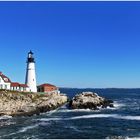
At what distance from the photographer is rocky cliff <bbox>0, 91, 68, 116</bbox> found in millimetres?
60562

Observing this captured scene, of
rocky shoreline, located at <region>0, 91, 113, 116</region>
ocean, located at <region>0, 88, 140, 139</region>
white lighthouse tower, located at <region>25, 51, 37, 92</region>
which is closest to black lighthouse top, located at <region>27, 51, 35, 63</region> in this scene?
white lighthouse tower, located at <region>25, 51, 37, 92</region>

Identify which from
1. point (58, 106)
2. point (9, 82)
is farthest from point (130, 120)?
point (9, 82)

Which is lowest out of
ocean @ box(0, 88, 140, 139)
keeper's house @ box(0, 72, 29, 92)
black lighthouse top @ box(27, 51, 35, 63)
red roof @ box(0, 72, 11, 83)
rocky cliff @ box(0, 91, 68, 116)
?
ocean @ box(0, 88, 140, 139)

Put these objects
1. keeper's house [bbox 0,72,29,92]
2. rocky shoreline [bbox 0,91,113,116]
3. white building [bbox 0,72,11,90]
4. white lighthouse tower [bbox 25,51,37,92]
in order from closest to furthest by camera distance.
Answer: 1. rocky shoreline [bbox 0,91,113,116]
2. white building [bbox 0,72,11,90]
3. keeper's house [bbox 0,72,29,92]
4. white lighthouse tower [bbox 25,51,37,92]

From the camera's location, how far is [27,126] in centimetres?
4662

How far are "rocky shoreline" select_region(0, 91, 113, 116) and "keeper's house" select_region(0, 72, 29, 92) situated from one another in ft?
24.8

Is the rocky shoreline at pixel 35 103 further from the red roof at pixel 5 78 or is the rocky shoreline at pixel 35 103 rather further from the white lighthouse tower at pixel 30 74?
the red roof at pixel 5 78

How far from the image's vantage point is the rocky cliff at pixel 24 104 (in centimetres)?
6056

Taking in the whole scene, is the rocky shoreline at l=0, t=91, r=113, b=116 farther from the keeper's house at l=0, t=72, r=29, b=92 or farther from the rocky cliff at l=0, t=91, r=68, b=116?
the keeper's house at l=0, t=72, r=29, b=92

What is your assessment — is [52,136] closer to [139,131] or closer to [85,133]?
[85,133]

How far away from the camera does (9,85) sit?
3169 inches

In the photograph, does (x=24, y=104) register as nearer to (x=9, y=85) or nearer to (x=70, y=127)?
(x=9, y=85)

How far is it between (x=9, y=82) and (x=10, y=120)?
28.7 m

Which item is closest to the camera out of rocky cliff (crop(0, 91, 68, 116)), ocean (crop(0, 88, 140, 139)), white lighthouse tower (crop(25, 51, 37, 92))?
ocean (crop(0, 88, 140, 139))
